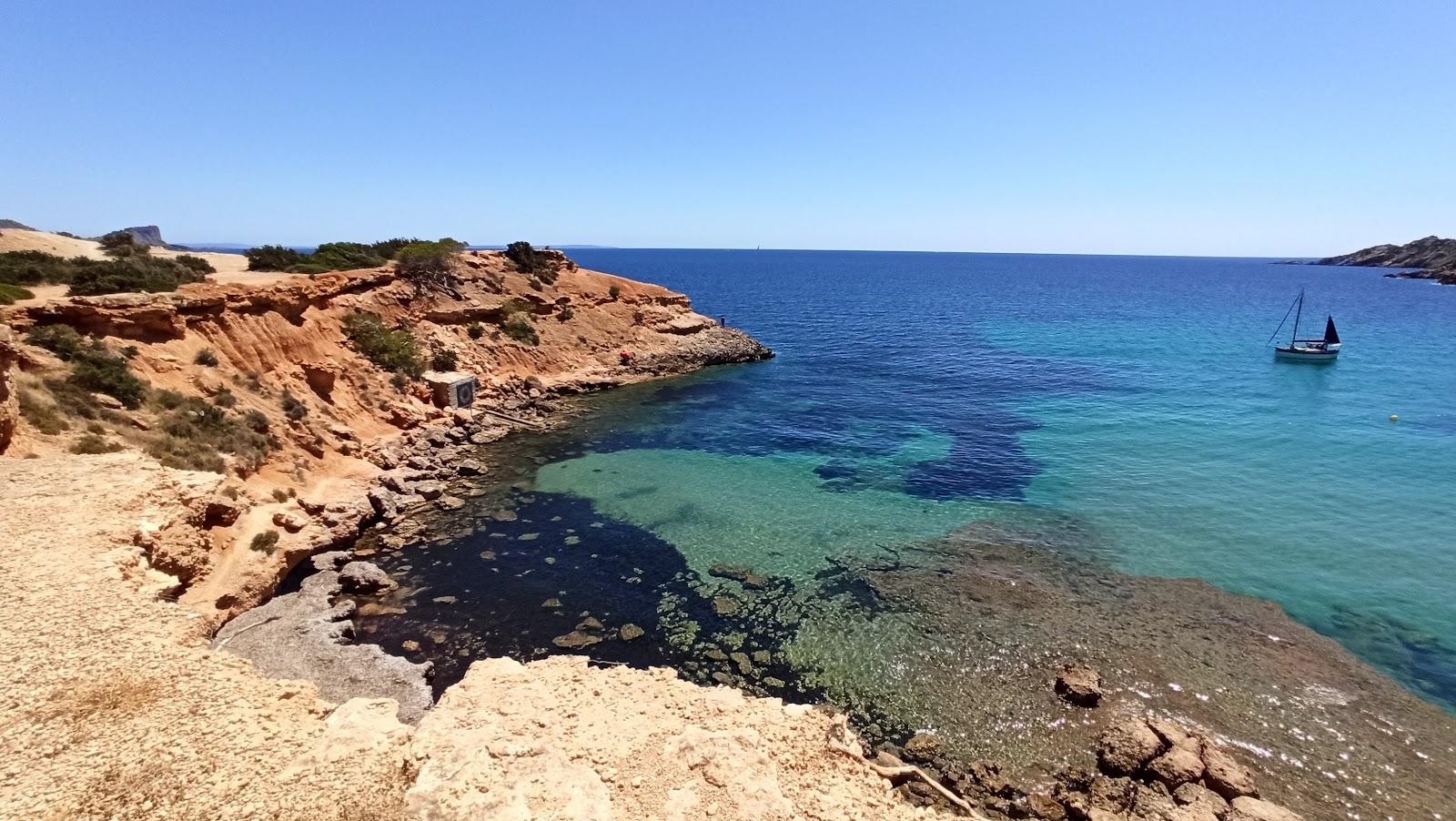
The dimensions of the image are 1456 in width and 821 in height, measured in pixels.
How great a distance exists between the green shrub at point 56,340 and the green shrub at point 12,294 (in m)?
2.06

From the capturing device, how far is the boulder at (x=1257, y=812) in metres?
10.9

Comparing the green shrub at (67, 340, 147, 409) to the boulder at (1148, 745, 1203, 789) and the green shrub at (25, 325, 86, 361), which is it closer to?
the green shrub at (25, 325, 86, 361)

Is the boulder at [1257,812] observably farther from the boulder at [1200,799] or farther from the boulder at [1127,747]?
the boulder at [1127,747]

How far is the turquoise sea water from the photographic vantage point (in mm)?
20000

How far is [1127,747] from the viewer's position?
12.6 metres

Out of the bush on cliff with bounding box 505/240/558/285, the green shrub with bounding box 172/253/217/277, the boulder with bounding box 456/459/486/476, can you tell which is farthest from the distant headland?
the green shrub with bounding box 172/253/217/277

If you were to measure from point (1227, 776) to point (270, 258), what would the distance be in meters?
46.4

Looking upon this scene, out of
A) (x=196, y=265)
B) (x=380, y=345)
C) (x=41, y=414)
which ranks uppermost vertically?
(x=196, y=265)

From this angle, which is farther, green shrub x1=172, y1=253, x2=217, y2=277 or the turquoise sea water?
green shrub x1=172, y1=253, x2=217, y2=277

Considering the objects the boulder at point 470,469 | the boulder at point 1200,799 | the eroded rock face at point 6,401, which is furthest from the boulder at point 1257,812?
the eroded rock face at point 6,401

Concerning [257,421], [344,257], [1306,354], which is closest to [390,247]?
[344,257]

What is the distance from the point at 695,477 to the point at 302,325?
67.5 ft

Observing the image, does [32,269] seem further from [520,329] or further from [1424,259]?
[1424,259]

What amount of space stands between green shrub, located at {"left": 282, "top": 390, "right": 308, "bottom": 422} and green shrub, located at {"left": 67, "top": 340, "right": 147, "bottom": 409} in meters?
4.69
